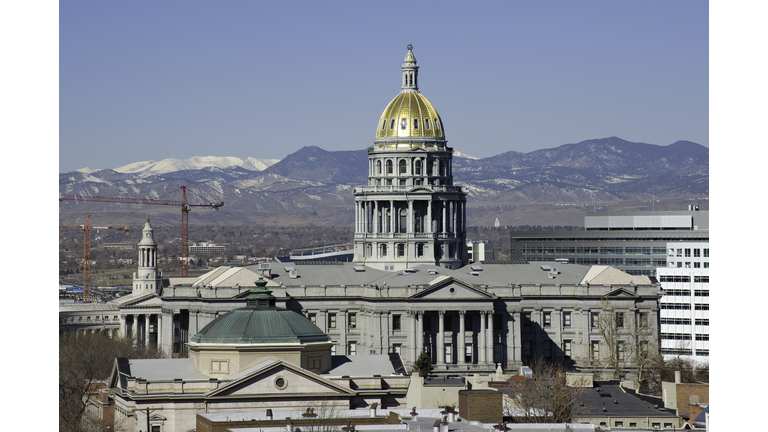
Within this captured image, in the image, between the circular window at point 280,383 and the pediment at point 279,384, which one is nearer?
the pediment at point 279,384

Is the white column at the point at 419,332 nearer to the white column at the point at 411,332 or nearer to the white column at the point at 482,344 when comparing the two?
the white column at the point at 411,332

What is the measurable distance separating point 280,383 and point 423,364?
60322mm

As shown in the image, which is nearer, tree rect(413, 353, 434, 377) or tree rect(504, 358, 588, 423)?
tree rect(504, 358, 588, 423)

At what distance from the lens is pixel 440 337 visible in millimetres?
196625

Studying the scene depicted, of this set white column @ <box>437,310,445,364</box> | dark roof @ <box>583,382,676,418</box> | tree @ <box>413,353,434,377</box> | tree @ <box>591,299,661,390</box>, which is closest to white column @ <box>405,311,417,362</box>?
white column @ <box>437,310,445,364</box>

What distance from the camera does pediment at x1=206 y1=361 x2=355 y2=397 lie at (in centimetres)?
12462

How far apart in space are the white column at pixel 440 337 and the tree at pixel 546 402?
65494mm

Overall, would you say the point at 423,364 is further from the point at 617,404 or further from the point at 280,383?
the point at 280,383

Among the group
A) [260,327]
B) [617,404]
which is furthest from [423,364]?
[617,404]

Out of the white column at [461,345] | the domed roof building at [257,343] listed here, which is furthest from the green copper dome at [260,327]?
the white column at [461,345]

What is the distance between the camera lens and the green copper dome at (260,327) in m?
132

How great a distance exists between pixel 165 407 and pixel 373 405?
1634 centimetres

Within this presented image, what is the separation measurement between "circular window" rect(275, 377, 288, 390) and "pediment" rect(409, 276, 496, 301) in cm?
7125

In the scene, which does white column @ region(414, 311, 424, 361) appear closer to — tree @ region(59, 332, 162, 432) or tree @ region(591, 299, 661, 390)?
tree @ region(591, 299, 661, 390)
